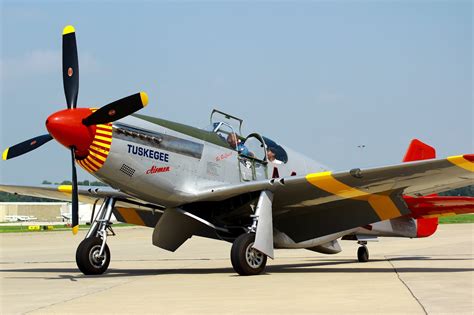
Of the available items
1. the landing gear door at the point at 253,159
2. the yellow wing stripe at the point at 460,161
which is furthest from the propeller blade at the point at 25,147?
the yellow wing stripe at the point at 460,161

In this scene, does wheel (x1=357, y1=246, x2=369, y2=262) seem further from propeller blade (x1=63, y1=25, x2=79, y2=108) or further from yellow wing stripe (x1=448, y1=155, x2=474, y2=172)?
propeller blade (x1=63, y1=25, x2=79, y2=108)

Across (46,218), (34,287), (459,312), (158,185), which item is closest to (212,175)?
(158,185)

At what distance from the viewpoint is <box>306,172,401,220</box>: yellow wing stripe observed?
11430 mm

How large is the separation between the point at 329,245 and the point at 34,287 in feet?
21.6

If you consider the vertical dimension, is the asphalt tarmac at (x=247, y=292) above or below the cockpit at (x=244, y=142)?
below

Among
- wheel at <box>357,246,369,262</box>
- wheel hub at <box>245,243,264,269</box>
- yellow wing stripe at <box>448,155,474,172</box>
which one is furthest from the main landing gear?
wheel at <box>357,246,369,262</box>

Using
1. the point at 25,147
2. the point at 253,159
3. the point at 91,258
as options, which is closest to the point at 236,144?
the point at 253,159

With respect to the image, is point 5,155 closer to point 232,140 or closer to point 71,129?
point 71,129

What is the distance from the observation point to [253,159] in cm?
1291

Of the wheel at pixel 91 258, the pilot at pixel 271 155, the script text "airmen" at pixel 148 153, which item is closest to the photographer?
the script text "airmen" at pixel 148 153

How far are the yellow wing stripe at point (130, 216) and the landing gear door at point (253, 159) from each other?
3512mm

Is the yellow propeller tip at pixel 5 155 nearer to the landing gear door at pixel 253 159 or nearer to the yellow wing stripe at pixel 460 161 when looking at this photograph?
the landing gear door at pixel 253 159

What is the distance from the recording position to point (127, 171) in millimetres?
11234

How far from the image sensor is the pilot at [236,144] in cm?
1274
